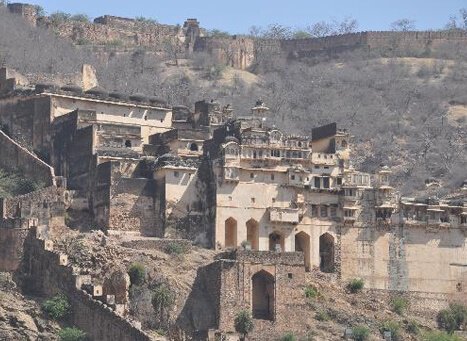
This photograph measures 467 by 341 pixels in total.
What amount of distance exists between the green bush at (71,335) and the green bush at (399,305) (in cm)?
1323

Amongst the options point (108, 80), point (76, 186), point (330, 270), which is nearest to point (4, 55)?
point (108, 80)

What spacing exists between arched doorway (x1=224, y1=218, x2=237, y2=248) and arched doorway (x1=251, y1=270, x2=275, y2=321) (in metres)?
3.06

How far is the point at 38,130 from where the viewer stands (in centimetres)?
6738

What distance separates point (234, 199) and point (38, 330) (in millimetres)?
10448

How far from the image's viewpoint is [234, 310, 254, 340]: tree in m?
57.0

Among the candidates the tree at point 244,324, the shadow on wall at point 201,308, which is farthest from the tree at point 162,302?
the tree at point 244,324

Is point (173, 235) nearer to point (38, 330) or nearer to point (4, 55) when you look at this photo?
point (38, 330)

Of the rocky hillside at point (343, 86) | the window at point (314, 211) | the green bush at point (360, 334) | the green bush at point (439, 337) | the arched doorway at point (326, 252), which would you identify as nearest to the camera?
the green bush at point (360, 334)

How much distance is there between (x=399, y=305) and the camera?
206 ft

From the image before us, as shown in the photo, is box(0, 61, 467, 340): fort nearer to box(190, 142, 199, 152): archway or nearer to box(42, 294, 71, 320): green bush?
box(190, 142, 199, 152): archway

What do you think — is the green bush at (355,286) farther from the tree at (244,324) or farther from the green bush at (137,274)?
the green bush at (137,274)

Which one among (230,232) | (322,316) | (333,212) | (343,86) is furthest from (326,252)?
(343,86)

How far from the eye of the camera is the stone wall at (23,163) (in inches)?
2491

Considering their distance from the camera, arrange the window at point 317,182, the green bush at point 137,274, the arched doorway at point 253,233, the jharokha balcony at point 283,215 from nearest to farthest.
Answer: the green bush at point 137,274 < the arched doorway at point 253,233 < the jharokha balcony at point 283,215 < the window at point 317,182
